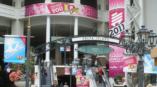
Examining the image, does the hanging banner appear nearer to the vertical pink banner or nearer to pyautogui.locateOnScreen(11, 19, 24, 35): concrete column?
the vertical pink banner

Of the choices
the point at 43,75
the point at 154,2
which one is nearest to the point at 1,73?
the point at 43,75

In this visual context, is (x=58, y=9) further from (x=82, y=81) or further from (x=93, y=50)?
(x=82, y=81)

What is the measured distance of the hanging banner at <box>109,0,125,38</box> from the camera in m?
29.1

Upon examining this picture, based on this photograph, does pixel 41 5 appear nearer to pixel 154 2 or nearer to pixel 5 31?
pixel 5 31

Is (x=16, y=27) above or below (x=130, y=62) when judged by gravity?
above

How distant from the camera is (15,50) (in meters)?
13.5

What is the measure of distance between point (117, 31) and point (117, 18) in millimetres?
1526

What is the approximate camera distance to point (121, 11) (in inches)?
1155

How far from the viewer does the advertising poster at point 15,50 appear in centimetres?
1354

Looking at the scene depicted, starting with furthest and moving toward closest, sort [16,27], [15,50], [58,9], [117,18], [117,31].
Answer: [16,27], [58,9], [117,18], [117,31], [15,50]

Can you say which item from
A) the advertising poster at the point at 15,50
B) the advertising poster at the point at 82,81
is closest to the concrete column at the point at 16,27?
the advertising poster at the point at 82,81

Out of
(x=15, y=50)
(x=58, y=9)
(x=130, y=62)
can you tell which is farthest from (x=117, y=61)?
(x=15, y=50)

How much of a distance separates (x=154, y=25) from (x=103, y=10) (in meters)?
14.3

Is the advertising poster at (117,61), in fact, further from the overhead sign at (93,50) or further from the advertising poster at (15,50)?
the advertising poster at (15,50)
